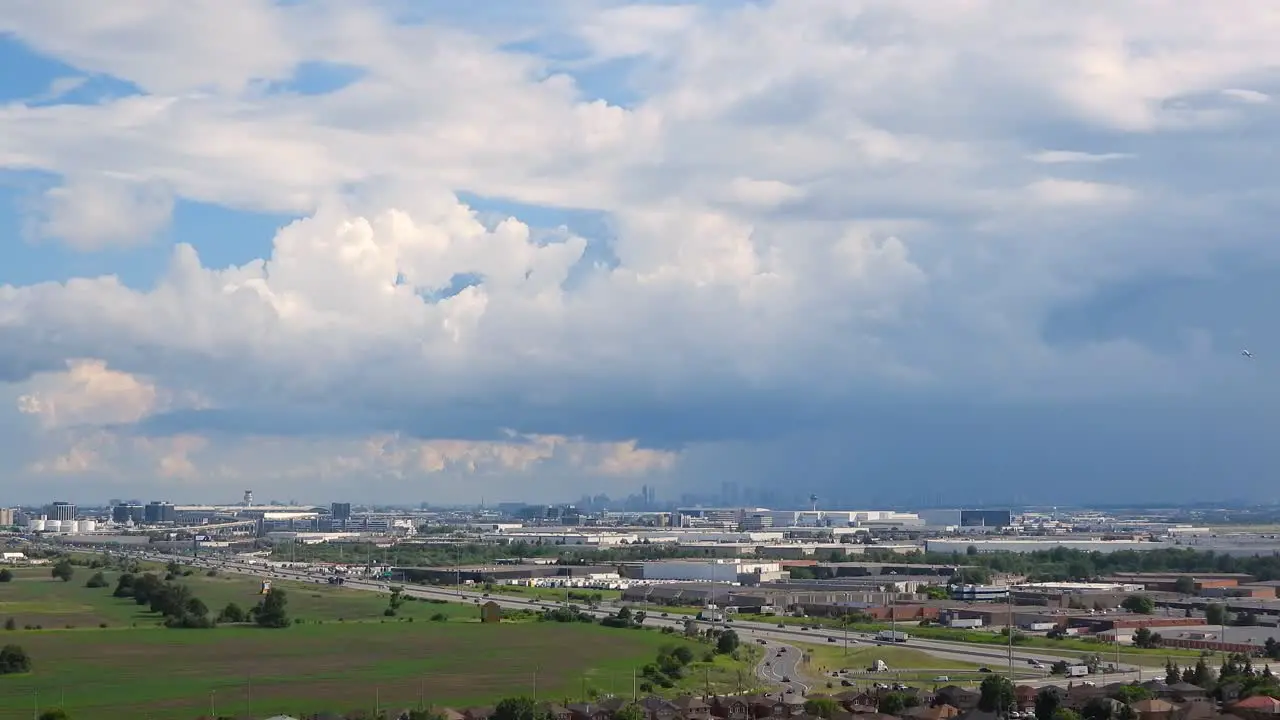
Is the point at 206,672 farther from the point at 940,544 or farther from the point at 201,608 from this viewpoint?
the point at 940,544

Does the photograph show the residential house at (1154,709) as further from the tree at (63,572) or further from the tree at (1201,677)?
the tree at (63,572)

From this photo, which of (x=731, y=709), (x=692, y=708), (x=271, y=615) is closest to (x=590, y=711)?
(x=692, y=708)

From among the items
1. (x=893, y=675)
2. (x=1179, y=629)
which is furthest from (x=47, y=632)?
(x=1179, y=629)

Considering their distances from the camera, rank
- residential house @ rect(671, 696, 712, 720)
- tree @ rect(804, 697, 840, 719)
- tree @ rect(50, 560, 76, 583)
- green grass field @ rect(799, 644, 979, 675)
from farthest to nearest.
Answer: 1. tree @ rect(50, 560, 76, 583)
2. green grass field @ rect(799, 644, 979, 675)
3. residential house @ rect(671, 696, 712, 720)
4. tree @ rect(804, 697, 840, 719)

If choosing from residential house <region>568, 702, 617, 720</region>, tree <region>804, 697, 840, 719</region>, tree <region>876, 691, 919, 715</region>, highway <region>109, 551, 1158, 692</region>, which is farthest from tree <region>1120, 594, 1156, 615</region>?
residential house <region>568, 702, 617, 720</region>

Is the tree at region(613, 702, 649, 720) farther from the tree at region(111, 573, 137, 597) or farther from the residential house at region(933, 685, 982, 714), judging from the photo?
the tree at region(111, 573, 137, 597)

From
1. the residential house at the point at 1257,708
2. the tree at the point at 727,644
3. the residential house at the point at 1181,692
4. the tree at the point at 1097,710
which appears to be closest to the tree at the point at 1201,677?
the residential house at the point at 1181,692
